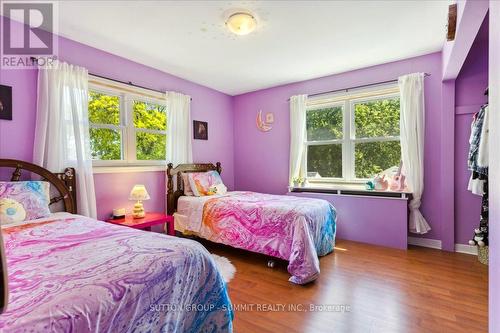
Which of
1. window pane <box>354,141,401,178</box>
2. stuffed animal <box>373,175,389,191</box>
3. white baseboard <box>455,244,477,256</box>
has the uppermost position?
window pane <box>354,141,401,178</box>

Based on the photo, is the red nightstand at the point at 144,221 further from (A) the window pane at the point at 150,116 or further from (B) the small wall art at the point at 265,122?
(B) the small wall art at the point at 265,122

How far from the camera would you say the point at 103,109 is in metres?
3.05

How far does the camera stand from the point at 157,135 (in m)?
3.62

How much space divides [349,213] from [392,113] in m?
1.52

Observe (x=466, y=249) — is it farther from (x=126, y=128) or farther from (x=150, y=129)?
(x=126, y=128)

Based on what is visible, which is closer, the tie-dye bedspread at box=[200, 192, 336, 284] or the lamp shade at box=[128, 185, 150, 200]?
the tie-dye bedspread at box=[200, 192, 336, 284]

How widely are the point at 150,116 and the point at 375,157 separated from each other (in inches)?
128

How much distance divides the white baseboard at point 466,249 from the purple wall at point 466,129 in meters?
0.05

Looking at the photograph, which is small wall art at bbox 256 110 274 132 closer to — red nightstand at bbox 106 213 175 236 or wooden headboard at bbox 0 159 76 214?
red nightstand at bbox 106 213 175 236

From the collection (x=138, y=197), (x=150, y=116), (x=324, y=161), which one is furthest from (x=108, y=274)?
(x=324, y=161)

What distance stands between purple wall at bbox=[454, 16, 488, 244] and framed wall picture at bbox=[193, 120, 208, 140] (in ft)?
11.3

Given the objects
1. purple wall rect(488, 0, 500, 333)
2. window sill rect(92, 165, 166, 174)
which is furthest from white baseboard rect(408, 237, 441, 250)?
window sill rect(92, 165, 166, 174)

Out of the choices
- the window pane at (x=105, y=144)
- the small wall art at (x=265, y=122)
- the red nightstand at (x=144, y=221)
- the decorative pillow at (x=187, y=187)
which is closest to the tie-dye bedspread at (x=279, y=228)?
the red nightstand at (x=144, y=221)

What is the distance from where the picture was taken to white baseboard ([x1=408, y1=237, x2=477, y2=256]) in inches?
118
